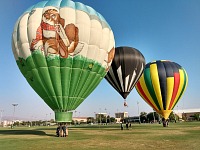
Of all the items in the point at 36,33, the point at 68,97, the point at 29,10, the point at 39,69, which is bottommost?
the point at 68,97

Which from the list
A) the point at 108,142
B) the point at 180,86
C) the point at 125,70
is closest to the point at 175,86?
the point at 180,86

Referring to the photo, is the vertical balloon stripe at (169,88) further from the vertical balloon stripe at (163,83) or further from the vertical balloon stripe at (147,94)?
the vertical balloon stripe at (147,94)

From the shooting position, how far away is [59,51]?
912 inches

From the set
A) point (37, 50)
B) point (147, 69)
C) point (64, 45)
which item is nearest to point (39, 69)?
point (37, 50)

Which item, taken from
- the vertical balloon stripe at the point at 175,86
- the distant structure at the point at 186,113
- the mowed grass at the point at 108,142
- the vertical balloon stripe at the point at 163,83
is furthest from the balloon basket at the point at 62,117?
the distant structure at the point at 186,113

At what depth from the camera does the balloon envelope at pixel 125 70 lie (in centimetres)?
3438

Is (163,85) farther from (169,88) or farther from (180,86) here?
(180,86)

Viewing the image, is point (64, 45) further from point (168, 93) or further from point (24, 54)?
point (168, 93)

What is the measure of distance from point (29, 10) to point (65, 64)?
7680 mm

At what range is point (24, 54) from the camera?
2400 centimetres

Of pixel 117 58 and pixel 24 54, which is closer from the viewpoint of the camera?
pixel 24 54

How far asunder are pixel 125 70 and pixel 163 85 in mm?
8962

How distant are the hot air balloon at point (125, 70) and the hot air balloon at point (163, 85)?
608 centimetres

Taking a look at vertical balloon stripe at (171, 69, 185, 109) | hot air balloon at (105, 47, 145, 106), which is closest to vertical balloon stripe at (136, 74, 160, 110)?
vertical balloon stripe at (171, 69, 185, 109)
